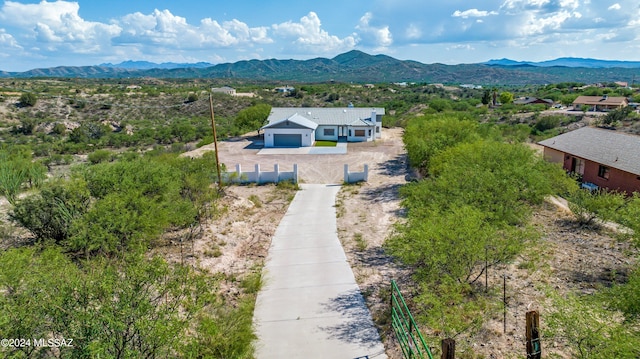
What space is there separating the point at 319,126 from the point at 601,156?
3013cm

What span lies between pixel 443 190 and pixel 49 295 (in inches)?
500

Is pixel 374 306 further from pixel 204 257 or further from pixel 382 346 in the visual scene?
pixel 204 257

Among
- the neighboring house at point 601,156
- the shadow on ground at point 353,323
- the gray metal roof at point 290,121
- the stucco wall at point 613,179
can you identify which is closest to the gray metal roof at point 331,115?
the gray metal roof at point 290,121

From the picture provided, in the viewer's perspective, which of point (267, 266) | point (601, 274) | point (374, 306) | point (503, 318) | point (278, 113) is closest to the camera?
point (503, 318)

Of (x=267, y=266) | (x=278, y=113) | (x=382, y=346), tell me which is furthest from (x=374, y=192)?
(x=278, y=113)

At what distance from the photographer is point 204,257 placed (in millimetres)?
15484

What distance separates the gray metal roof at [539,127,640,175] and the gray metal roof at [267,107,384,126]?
882 inches

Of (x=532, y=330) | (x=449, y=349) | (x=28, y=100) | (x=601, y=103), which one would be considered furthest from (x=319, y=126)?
(x=601, y=103)

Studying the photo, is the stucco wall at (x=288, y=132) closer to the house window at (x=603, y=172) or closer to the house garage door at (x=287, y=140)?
the house garage door at (x=287, y=140)

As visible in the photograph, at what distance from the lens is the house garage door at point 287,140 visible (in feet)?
151

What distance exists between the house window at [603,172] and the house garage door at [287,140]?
28.7 metres

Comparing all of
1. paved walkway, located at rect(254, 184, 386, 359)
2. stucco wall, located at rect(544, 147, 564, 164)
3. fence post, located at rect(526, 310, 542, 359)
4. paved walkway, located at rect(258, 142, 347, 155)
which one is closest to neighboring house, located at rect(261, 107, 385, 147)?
paved walkway, located at rect(258, 142, 347, 155)

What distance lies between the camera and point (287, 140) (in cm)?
4616

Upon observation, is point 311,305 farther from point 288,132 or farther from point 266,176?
point 288,132
